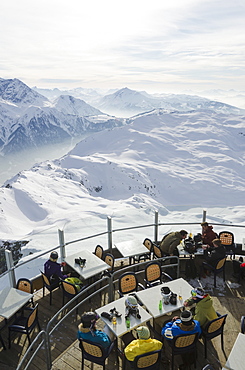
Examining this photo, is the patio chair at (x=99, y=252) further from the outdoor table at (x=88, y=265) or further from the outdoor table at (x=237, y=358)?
Answer: the outdoor table at (x=237, y=358)

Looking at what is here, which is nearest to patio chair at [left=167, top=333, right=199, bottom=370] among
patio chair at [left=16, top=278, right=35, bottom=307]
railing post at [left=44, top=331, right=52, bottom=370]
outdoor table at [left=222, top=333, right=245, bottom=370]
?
outdoor table at [left=222, top=333, right=245, bottom=370]

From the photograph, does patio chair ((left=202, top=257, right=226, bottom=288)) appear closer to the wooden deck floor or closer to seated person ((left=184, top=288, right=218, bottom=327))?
the wooden deck floor

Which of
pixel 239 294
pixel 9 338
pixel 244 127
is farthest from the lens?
pixel 244 127

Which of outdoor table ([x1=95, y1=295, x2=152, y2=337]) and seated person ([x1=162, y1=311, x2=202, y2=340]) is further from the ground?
seated person ([x1=162, y1=311, x2=202, y2=340])

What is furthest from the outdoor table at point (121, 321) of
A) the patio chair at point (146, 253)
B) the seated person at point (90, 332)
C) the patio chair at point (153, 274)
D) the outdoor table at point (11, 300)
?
the patio chair at point (146, 253)

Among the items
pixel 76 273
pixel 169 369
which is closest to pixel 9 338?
pixel 76 273

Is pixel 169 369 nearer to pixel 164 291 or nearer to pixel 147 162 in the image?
pixel 164 291
